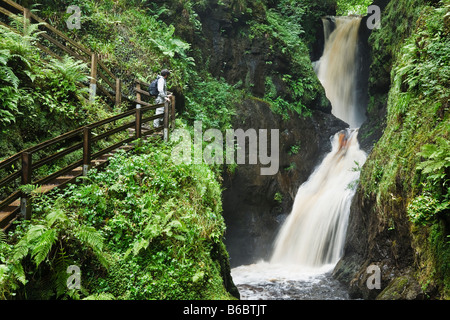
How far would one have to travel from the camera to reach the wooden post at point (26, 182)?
5.16m

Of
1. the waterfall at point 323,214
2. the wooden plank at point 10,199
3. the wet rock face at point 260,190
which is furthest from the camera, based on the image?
the wet rock face at point 260,190

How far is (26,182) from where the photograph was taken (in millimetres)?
5246

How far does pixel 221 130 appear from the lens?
13.6 meters

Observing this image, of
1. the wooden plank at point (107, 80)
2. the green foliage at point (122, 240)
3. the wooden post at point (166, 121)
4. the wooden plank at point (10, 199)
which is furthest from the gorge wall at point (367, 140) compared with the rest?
the wooden plank at point (10, 199)

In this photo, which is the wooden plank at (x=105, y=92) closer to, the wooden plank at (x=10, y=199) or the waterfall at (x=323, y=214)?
the wooden plank at (x=10, y=199)

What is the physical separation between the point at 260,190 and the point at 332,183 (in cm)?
325

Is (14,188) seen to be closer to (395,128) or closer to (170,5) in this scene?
(395,128)

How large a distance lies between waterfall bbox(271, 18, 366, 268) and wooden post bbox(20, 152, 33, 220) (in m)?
9.80

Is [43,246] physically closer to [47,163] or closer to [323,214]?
[47,163]

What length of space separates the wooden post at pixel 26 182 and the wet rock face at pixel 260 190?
8.82 metres
